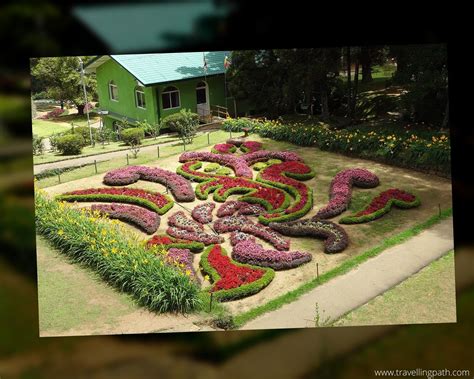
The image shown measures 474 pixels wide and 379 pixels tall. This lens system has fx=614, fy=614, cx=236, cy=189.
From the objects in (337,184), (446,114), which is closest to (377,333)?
(337,184)

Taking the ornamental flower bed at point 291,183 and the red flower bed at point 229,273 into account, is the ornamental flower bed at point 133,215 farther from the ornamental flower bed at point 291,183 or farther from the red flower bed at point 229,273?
the ornamental flower bed at point 291,183

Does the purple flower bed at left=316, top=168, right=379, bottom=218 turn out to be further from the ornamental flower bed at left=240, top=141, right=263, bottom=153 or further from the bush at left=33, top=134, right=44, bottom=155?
the bush at left=33, top=134, right=44, bottom=155

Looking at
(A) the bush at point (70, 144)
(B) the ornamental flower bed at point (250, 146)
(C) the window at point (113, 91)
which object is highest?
(C) the window at point (113, 91)

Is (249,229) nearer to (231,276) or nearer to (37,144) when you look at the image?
(231,276)

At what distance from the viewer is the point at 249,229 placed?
10203 mm

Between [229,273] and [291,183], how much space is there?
283cm

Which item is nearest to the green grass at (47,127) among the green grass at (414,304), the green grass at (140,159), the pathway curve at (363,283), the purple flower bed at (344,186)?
the green grass at (140,159)

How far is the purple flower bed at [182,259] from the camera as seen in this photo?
9.23 m

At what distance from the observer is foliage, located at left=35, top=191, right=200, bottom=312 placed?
870cm

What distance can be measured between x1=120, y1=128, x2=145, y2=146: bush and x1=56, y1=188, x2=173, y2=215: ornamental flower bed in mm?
879

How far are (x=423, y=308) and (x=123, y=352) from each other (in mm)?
4317

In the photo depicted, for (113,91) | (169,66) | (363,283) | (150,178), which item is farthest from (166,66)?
(363,283)

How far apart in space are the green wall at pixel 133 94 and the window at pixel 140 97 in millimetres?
56

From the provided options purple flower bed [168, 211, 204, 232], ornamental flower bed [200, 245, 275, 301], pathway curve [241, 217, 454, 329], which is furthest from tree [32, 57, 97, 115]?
pathway curve [241, 217, 454, 329]
